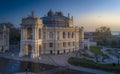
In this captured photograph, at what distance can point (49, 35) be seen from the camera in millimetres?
25641

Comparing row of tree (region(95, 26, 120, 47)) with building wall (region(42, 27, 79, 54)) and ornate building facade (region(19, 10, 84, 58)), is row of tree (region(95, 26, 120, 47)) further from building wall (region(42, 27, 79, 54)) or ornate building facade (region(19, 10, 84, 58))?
building wall (region(42, 27, 79, 54))

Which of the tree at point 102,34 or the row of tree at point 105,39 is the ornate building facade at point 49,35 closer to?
the row of tree at point 105,39

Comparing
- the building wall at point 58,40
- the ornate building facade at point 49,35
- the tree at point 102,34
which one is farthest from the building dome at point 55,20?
the tree at point 102,34

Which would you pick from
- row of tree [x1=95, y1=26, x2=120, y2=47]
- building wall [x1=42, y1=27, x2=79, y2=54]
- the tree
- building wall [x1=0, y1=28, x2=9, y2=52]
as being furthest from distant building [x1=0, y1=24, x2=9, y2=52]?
the tree

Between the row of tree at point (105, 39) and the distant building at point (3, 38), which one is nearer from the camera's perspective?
the distant building at point (3, 38)

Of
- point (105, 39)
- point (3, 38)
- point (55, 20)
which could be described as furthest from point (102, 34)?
point (3, 38)

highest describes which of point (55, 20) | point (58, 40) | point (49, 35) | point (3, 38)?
point (55, 20)

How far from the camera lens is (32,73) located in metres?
14.2

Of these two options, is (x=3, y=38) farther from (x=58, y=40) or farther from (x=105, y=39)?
(x=105, y=39)

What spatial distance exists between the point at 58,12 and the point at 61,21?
109 inches

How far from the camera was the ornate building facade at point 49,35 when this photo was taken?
75.1 feet

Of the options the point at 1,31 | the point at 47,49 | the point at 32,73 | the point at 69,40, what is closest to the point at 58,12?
the point at 69,40

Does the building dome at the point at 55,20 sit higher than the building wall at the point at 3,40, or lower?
higher

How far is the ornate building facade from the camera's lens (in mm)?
22891
